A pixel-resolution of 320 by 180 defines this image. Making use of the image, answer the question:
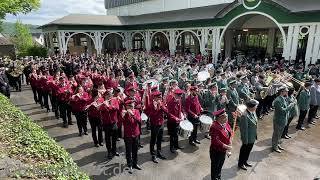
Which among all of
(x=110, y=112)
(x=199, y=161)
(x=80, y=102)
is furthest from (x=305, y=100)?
(x=80, y=102)

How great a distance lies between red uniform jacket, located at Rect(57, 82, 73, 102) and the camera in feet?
31.8

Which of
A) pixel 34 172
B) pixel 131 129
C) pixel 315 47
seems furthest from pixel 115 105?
pixel 315 47

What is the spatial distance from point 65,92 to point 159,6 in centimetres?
2410

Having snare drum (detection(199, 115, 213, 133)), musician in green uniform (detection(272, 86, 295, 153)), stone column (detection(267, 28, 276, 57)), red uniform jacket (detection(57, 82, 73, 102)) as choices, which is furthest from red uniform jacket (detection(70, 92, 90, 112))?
stone column (detection(267, 28, 276, 57))

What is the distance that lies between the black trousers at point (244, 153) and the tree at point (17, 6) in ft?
62.2

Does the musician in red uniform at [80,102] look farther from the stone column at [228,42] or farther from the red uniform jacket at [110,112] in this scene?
the stone column at [228,42]

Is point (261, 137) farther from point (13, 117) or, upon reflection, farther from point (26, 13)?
point (26, 13)

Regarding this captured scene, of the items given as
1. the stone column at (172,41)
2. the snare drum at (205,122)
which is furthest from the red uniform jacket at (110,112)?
the stone column at (172,41)

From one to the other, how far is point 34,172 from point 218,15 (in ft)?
58.3

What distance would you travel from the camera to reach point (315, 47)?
15.6 meters

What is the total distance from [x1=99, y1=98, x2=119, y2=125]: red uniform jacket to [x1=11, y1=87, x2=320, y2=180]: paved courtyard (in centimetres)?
111

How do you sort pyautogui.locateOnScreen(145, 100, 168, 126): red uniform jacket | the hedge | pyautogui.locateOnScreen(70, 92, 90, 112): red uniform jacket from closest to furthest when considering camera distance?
the hedge → pyautogui.locateOnScreen(145, 100, 168, 126): red uniform jacket → pyautogui.locateOnScreen(70, 92, 90, 112): red uniform jacket

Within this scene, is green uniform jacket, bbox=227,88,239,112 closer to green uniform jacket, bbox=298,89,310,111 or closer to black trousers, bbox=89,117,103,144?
green uniform jacket, bbox=298,89,310,111

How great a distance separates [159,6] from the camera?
103 ft
